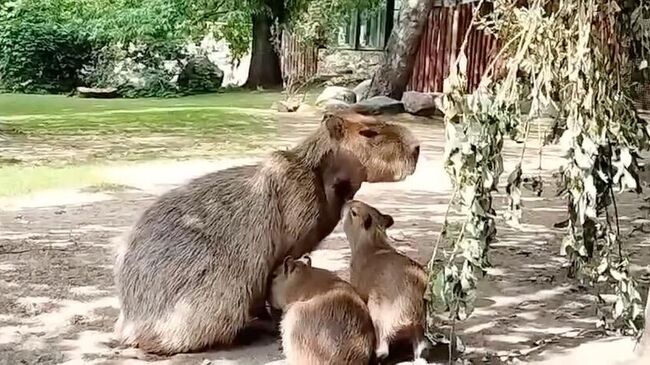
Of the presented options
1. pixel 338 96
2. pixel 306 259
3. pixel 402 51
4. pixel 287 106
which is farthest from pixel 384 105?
pixel 306 259

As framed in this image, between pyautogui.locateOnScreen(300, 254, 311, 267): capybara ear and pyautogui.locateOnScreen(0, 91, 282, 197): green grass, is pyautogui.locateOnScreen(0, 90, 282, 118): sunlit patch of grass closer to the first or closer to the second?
pyautogui.locateOnScreen(0, 91, 282, 197): green grass

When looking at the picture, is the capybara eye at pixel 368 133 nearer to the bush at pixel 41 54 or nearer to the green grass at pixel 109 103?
the green grass at pixel 109 103

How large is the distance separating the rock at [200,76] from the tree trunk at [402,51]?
643 cm

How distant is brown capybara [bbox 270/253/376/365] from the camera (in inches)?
110

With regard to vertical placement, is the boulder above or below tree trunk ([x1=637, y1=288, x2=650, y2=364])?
below

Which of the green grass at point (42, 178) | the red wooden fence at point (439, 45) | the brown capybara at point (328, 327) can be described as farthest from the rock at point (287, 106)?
the brown capybara at point (328, 327)

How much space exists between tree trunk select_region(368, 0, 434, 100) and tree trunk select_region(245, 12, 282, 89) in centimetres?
598

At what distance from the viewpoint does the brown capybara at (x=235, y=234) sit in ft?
10.4

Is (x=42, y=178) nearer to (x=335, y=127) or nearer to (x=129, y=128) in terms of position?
(x=129, y=128)

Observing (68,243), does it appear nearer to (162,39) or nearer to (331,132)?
(331,132)

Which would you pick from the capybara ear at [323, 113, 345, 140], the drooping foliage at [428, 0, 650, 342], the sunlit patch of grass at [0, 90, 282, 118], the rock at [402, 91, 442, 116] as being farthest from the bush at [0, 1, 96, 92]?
the drooping foliage at [428, 0, 650, 342]

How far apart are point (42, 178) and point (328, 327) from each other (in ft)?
15.9

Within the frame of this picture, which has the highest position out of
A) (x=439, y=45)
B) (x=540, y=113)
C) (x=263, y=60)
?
(x=439, y=45)

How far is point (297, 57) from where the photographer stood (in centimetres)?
1858
